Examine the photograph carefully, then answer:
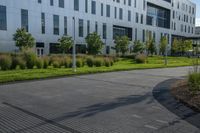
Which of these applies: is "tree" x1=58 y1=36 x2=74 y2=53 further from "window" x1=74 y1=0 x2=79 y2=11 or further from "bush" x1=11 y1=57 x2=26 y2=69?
"bush" x1=11 y1=57 x2=26 y2=69

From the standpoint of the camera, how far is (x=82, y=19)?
53.1 metres

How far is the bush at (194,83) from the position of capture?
33.2ft

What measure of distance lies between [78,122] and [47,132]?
0.97 meters

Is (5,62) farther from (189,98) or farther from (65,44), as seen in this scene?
(65,44)

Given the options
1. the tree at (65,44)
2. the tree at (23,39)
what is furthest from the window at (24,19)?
the tree at (65,44)

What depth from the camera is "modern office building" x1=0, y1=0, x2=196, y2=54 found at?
137 ft

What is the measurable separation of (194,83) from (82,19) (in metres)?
44.5

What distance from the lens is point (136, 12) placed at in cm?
6844

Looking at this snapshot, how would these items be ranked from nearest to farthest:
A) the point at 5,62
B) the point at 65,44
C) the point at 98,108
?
the point at 98,108, the point at 5,62, the point at 65,44

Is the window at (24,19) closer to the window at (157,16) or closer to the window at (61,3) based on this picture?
the window at (61,3)

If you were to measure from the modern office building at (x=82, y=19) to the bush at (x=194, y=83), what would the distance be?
1556 centimetres

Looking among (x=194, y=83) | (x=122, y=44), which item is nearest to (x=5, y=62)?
(x=194, y=83)

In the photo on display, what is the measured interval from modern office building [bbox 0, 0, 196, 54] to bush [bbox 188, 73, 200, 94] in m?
15.6

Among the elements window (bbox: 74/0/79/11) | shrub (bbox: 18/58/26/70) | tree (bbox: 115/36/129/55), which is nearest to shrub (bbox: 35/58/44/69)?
shrub (bbox: 18/58/26/70)
